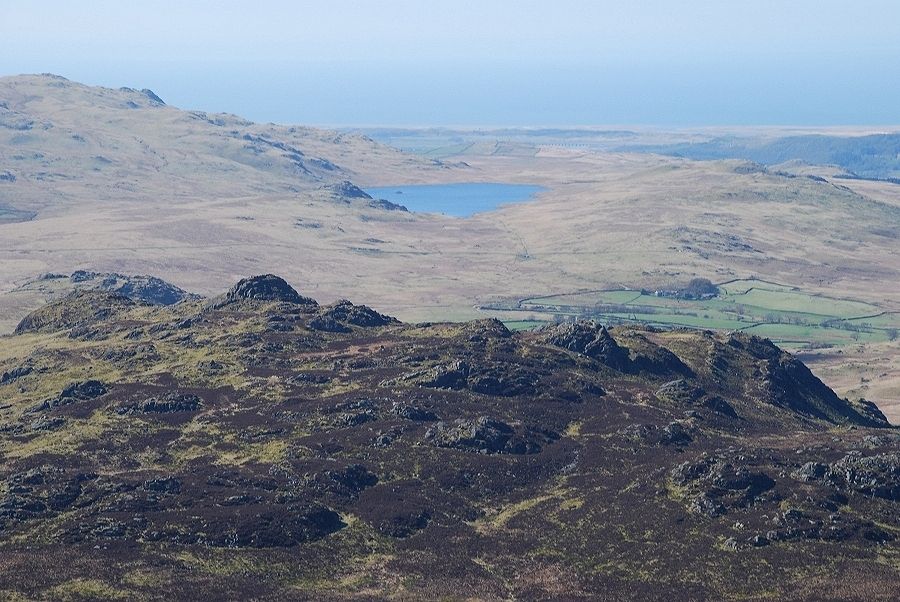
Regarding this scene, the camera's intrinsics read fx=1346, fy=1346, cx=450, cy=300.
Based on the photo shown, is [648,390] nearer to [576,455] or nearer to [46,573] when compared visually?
[576,455]

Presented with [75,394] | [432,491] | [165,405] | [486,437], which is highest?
[486,437]

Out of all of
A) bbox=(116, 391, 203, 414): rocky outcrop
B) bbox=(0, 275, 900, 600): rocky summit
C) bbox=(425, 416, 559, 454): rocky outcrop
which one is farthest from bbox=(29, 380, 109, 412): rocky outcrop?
bbox=(425, 416, 559, 454): rocky outcrop

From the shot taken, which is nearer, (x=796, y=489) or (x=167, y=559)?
(x=167, y=559)

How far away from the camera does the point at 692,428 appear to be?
179m

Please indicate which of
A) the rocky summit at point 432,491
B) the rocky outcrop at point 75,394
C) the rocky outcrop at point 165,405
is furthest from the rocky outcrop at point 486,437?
the rocky outcrop at point 75,394

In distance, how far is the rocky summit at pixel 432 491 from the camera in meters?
127

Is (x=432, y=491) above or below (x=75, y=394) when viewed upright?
above

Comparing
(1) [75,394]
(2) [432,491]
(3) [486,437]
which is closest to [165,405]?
(1) [75,394]

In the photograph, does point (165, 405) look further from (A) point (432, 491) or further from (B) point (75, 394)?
(A) point (432, 491)

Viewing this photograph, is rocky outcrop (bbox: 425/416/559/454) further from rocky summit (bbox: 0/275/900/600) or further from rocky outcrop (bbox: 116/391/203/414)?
rocky outcrop (bbox: 116/391/203/414)

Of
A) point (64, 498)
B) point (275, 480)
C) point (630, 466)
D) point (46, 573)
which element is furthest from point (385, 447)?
point (46, 573)

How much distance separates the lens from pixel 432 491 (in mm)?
154500

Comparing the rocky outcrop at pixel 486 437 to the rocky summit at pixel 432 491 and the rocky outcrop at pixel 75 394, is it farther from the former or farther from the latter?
the rocky outcrop at pixel 75 394

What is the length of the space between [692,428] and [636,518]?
3823cm
